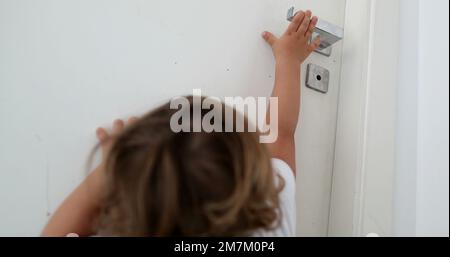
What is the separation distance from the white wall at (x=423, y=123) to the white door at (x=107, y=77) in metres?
0.21

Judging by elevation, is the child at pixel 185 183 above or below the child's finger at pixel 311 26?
below

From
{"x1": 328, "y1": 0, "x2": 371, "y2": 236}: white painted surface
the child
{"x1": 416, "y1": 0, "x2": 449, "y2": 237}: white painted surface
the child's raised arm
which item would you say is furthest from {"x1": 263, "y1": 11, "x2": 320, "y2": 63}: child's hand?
the child

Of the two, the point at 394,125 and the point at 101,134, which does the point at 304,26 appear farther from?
the point at 101,134

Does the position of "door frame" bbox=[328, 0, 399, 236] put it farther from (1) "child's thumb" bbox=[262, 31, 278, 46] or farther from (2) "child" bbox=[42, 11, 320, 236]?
(2) "child" bbox=[42, 11, 320, 236]

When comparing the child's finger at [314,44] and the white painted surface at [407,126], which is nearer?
the white painted surface at [407,126]

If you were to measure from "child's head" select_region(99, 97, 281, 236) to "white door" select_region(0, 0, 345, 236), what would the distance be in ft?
0.89

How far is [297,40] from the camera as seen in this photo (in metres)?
0.90

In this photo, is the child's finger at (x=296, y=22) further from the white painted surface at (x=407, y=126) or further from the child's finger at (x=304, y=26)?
the white painted surface at (x=407, y=126)

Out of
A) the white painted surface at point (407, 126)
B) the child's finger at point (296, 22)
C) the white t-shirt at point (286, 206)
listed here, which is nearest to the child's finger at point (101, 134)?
the white t-shirt at point (286, 206)

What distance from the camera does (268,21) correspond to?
3.10 feet

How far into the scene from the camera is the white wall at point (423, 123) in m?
0.69

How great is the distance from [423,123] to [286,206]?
1.09ft

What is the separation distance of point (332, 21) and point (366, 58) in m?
0.18

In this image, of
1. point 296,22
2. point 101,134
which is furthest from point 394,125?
point 101,134
